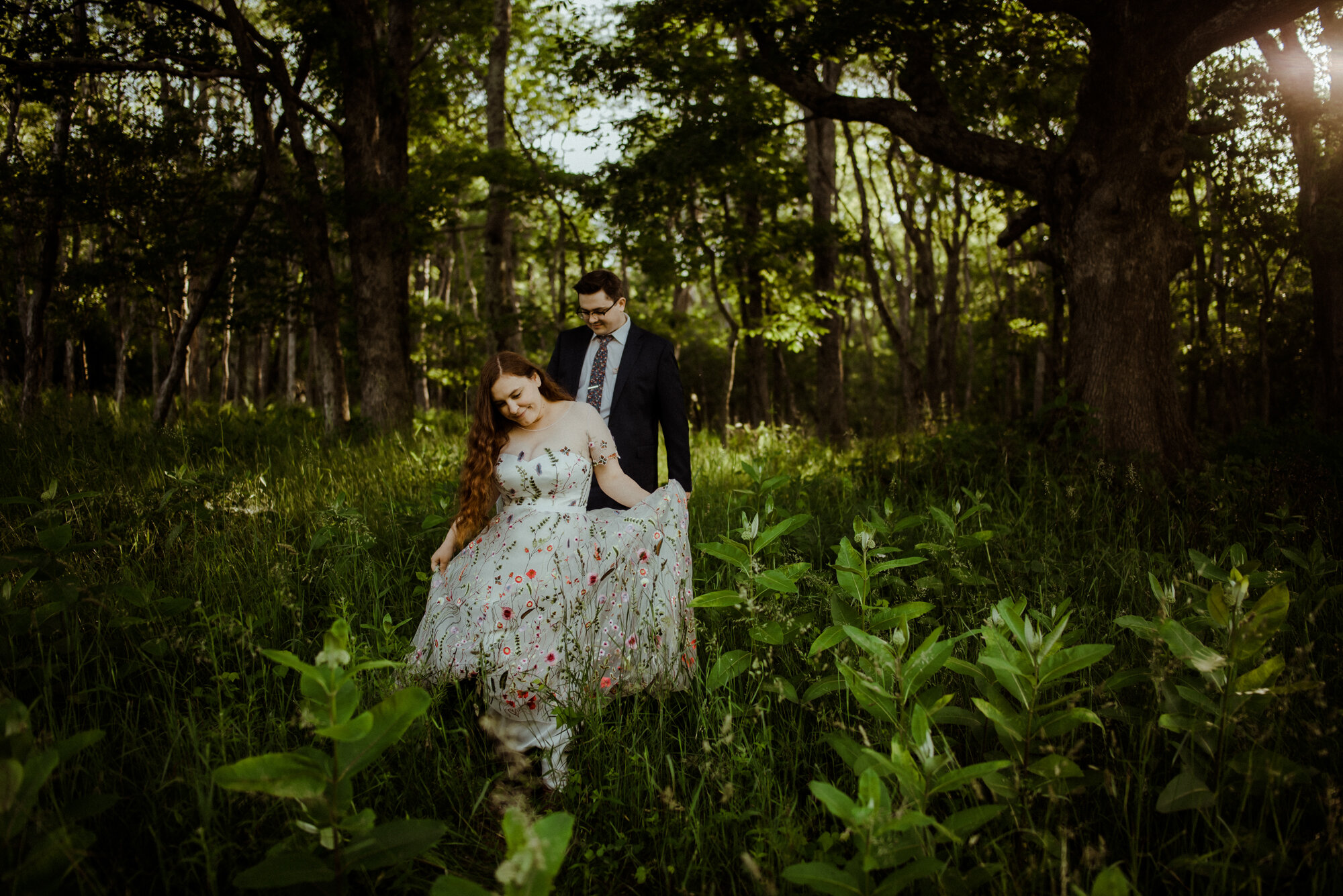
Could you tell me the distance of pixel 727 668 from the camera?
242 centimetres

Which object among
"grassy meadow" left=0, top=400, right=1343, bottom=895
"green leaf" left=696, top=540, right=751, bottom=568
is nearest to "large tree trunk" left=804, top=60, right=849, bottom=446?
"grassy meadow" left=0, top=400, right=1343, bottom=895

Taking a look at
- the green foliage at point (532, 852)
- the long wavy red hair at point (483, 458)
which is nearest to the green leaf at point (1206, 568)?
the green foliage at point (532, 852)

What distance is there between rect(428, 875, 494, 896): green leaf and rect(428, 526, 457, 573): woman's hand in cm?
200

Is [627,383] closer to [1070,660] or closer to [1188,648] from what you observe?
[1070,660]

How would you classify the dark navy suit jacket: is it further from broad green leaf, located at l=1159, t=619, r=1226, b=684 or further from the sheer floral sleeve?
broad green leaf, located at l=1159, t=619, r=1226, b=684

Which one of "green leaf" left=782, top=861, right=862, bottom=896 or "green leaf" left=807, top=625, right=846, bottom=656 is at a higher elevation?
"green leaf" left=807, top=625, right=846, bottom=656

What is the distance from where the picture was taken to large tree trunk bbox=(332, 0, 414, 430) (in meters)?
7.44

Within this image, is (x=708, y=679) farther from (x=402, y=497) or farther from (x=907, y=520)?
(x=402, y=497)

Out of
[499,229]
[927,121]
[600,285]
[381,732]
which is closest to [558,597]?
[381,732]

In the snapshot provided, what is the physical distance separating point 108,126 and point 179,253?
1595mm

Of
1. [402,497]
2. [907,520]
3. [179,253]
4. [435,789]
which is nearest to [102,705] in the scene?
[435,789]

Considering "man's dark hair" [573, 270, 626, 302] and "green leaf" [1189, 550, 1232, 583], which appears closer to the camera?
"green leaf" [1189, 550, 1232, 583]

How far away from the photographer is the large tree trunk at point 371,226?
7.44 m

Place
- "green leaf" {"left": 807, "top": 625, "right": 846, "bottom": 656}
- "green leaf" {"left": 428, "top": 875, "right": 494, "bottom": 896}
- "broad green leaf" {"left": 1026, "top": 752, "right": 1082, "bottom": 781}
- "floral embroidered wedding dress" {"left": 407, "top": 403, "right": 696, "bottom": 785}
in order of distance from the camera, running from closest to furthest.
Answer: "green leaf" {"left": 428, "top": 875, "right": 494, "bottom": 896} → "broad green leaf" {"left": 1026, "top": 752, "right": 1082, "bottom": 781} → "green leaf" {"left": 807, "top": 625, "right": 846, "bottom": 656} → "floral embroidered wedding dress" {"left": 407, "top": 403, "right": 696, "bottom": 785}
